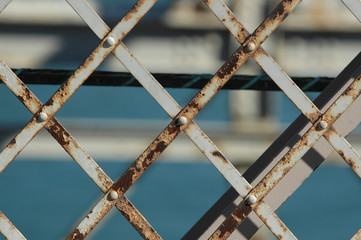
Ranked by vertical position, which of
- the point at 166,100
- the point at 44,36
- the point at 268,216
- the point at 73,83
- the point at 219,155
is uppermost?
the point at 44,36

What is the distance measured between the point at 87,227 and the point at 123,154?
3.36 meters

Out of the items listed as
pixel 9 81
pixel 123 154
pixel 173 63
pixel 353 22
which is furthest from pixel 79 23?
pixel 9 81

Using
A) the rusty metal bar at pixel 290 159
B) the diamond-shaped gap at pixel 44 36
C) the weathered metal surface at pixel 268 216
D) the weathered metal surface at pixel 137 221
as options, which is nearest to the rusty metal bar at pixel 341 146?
the rusty metal bar at pixel 290 159

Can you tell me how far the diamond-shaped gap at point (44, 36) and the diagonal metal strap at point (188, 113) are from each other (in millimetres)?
3034

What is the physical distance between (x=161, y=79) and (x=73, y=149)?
348 millimetres

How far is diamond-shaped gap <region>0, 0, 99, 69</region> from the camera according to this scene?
13.3 ft

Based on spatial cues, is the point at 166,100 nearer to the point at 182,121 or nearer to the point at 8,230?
the point at 182,121

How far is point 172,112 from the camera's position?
3.33 ft

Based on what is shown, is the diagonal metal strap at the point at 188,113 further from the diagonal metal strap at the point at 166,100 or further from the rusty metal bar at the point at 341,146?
the rusty metal bar at the point at 341,146

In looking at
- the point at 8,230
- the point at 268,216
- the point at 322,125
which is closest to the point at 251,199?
the point at 268,216

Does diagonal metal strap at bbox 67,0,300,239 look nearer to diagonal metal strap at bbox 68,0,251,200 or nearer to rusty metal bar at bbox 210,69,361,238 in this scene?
diagonal metal strap at bbox 68,0,251,200

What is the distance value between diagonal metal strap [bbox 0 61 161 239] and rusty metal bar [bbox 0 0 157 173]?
1 cm

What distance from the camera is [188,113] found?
101 cm

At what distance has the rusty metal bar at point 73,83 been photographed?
101cm
